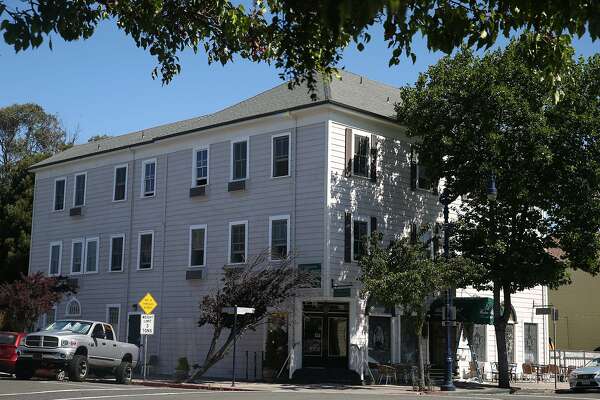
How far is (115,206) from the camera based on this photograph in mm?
37188

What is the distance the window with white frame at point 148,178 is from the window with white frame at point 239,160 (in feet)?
16.3

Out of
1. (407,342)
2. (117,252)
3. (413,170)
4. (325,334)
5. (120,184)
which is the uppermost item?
(120,184)

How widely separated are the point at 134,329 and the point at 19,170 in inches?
861

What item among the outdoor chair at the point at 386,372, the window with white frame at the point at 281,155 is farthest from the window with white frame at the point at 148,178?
the outdoor chair at the point at 386,372

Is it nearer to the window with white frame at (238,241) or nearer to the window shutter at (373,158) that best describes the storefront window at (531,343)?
the window shutter at (373,158)

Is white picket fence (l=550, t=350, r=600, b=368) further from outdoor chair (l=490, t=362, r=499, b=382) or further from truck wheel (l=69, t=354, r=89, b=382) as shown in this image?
truck wheel (l=69, t=354, r=89, b=382)

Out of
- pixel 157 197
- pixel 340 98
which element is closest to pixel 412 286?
pixel 340 98

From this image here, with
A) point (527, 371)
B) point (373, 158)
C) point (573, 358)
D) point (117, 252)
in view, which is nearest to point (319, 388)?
point (373, 158)

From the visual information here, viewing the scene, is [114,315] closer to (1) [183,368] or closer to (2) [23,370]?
(1) [183,368]

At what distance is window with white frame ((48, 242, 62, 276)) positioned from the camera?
39.5m

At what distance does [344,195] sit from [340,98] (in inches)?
149

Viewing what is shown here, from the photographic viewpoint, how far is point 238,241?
1252 inches

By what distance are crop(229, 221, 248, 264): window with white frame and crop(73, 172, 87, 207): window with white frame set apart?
10.3m

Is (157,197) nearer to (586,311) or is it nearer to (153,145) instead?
(153,145)
